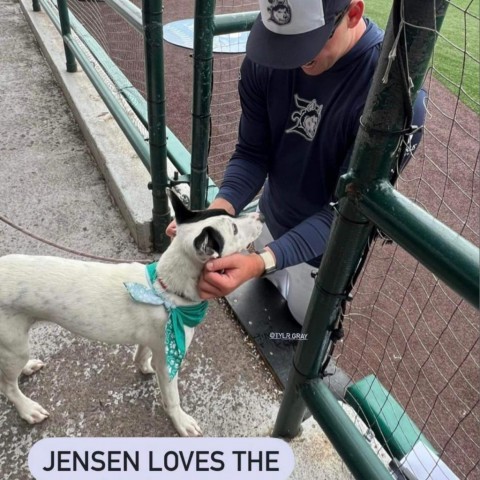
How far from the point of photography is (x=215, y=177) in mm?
4504

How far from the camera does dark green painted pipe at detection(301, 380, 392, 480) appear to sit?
1.54 m

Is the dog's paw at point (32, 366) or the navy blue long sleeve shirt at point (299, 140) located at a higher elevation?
the navy blue long sleeve shirt at point (299, 140)

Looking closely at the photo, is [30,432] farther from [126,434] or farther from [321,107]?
[321,107]

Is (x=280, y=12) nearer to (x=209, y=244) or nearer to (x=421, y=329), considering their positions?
(x=209, y=244)

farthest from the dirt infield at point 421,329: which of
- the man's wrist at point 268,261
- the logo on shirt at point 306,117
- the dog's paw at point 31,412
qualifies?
the dog's paw at point 31,412

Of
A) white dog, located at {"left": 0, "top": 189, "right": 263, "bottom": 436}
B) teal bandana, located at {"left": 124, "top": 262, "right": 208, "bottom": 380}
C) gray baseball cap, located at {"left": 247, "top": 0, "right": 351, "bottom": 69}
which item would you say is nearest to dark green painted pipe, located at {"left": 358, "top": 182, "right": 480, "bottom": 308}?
gray baseball cap, located at {"left": 247, "top": 0, "right": 351, "bottom": 69}

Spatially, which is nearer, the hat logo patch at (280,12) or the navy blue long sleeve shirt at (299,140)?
the hat logo patch at (280,12)

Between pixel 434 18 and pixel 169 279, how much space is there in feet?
4.34

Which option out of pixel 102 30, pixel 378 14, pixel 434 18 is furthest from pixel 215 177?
pixel 378 14

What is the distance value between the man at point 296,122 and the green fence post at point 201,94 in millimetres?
253

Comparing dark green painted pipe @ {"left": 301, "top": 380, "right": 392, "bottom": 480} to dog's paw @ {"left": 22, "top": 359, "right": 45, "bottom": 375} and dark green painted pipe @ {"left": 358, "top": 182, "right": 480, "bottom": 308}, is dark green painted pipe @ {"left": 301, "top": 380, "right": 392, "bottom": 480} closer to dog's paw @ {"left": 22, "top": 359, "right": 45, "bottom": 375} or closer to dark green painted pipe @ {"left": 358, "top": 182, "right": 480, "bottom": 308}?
dark green painted pipe @ {"left": 358, "top": 182, "right": 480, "bottom": 308}

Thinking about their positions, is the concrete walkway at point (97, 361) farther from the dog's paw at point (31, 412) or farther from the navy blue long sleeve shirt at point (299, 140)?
the navy blue long sleeve shirt at point (299, 140)

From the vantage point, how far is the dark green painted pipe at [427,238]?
910mm

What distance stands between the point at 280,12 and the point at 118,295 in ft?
4.08
